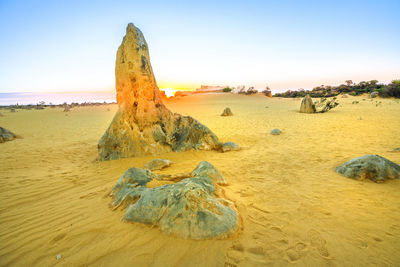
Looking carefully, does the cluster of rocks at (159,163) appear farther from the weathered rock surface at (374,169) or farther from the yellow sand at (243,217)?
the yellow sand at (243,217)

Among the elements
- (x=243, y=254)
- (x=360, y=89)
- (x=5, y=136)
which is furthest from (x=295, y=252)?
(x=360, y=89)

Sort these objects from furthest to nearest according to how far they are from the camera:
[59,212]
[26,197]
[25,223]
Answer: [26,197] → [59,212] → [25,223]

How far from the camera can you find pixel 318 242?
2.08 m

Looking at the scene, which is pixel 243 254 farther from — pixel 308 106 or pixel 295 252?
pixel 308 106

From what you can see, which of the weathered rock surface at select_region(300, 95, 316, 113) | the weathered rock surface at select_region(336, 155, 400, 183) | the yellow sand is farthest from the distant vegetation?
the weathered rock surface at select_region(336, 155, 400, 183)

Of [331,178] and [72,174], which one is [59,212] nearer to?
[72,174]

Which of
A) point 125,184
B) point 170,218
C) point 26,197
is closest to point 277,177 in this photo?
point 170,218

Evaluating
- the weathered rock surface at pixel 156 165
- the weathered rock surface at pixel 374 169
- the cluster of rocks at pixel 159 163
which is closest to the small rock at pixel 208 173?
the cluster of rocks at pixel 159 163

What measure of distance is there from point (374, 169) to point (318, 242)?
9.28 ft

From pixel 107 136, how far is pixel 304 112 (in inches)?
651

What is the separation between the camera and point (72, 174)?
15.9 feet

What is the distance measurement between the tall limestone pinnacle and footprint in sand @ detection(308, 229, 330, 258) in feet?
15.1

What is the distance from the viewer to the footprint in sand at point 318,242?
1937 mm

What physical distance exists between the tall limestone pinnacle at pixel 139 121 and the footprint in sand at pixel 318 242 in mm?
4597
